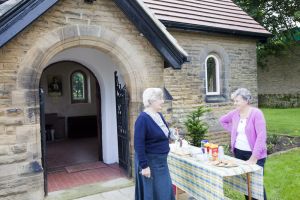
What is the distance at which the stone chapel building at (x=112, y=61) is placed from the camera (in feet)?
16.5

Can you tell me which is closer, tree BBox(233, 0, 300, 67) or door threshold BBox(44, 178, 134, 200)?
door threshold BBox(44, 178, 134, 200)

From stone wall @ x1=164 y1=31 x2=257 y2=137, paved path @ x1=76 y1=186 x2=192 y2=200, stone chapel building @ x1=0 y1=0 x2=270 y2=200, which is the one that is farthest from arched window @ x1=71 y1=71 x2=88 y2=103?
paved path @ x1=76 y1=186 x2=192 y2=200

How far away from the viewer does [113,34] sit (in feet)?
19.7

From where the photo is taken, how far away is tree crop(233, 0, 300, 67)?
19188mm

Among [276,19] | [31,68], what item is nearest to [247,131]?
[31,68]

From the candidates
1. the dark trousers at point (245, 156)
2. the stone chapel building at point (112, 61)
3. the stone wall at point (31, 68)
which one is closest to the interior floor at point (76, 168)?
the stone chapel building at point (112, 61)

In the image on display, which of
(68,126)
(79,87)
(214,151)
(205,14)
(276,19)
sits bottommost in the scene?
(68,126)

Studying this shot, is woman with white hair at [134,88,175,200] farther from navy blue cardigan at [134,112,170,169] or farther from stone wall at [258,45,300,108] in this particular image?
stone wall at [258,45,300,108]

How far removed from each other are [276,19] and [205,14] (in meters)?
11.3

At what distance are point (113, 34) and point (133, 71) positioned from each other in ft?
2.82

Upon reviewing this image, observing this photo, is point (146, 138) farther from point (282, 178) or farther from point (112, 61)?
point (282, 178)

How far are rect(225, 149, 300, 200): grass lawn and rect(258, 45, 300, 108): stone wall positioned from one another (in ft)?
52.8

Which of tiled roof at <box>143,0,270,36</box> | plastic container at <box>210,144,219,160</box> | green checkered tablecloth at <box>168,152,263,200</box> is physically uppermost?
tiled roof at <box>143,0,270,36</box>

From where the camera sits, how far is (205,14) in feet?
33.4
